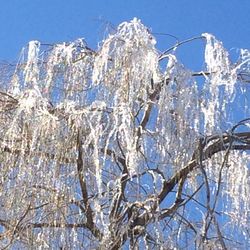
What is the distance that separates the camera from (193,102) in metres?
2.21

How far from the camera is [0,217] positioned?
7.33 ft

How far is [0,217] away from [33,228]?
0.13 metres

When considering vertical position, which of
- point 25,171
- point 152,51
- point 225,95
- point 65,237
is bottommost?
point 65,237

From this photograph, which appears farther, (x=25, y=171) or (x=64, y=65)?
(x=64, y=65)

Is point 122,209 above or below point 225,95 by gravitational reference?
below

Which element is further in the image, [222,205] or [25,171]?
[222,205]

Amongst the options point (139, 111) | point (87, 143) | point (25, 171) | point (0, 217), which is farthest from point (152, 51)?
point (0, 217)

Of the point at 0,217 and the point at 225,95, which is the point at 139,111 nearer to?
the point at 225,95

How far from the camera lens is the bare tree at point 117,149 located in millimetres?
2131

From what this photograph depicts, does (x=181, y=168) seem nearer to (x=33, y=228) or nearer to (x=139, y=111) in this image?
(x=139, y=111)

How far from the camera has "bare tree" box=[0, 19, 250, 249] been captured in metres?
2.13

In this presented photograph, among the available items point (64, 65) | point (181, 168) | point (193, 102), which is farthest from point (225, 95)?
point (64, 65)

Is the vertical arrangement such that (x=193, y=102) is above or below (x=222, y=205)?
above

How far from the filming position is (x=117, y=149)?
7.13 feet
